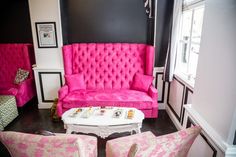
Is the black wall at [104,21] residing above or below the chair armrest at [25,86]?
above

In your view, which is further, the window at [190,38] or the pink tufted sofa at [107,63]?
the pink tufted sofa at [107,63]

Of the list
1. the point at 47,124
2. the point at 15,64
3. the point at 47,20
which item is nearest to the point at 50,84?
the point at 47,124

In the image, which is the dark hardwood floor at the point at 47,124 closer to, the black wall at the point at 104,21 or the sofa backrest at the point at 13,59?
the sofa backrest at the point at 13,59

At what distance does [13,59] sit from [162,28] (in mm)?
3238

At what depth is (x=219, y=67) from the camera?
1228 mm

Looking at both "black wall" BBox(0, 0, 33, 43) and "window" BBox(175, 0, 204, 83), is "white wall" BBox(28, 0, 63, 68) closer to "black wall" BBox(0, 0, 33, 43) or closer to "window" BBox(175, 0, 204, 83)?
"black wall" BBox(0, 0, 33, 43)

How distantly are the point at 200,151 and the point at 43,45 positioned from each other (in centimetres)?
313

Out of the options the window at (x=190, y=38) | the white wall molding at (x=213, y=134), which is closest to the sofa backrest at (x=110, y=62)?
the window at (x=190, y=38)

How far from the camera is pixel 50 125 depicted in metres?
2.91

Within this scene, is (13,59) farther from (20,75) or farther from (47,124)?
(47,124)

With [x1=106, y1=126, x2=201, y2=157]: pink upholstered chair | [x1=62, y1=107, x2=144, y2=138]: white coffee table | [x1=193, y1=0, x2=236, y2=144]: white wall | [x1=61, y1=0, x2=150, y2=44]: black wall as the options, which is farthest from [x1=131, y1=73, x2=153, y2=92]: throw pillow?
[x1=106, y1=126, x2=201, y2=157]: pink upholstered chair

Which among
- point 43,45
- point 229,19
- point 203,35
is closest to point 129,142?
point 203,35

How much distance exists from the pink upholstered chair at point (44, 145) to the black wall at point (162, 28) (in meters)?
2.70

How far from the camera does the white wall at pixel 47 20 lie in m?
3.08
